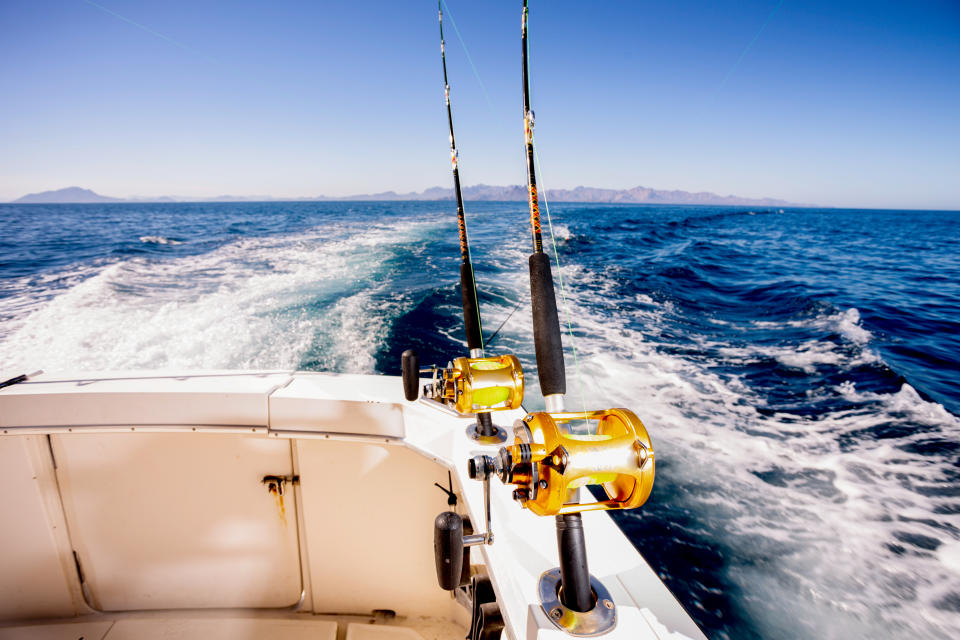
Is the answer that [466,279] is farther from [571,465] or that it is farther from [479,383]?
[571,465]

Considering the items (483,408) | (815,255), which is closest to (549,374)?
(483,408)

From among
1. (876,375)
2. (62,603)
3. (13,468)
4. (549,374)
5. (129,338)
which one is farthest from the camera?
(129,338)

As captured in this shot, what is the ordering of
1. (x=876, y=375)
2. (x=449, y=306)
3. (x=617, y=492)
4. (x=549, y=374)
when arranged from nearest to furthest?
(x=617, y=492) < (x=549, y=374) < (x=876, y=375) < (x=449, y=306)

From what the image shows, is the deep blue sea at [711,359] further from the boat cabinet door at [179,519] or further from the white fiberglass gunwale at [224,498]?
the boat cabinet door at [179,519]

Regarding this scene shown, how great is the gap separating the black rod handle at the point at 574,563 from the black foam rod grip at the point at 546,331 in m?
0.33

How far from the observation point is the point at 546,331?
1.08m

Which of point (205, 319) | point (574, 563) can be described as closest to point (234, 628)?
point (574, 563)

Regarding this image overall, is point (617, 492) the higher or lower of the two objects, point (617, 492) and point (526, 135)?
the lower

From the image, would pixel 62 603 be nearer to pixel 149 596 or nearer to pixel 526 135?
pixel 149 596

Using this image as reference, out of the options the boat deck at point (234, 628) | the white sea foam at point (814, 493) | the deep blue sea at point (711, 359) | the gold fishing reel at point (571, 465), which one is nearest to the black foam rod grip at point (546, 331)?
the deep blue sea at point (711, 359)

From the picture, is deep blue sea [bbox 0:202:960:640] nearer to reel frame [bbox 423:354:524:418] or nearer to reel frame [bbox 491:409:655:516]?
reel frame [bbox 423:354:524:418]

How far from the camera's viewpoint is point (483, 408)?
3.76ft

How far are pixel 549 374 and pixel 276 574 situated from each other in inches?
56.8

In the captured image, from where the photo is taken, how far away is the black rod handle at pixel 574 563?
2.42ft
